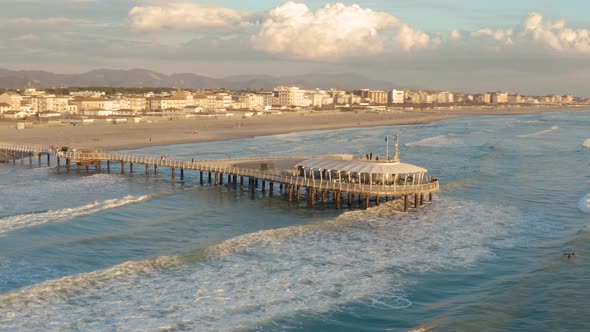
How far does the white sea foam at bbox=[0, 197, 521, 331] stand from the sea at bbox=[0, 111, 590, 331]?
0.25ft

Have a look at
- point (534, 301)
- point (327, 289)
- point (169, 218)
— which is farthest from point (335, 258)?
point (169, 218)

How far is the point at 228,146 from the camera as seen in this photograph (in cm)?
7662

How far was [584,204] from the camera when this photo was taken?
1598 inches

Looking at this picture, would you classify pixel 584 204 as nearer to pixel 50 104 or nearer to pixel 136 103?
pixel 50 104

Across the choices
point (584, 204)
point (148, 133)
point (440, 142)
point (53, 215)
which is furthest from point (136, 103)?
point (584, 204)

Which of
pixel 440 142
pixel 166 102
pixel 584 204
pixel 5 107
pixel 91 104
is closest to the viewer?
pixel 584 204

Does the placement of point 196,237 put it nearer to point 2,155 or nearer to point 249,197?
point 249,197

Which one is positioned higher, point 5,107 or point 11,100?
point 11,100

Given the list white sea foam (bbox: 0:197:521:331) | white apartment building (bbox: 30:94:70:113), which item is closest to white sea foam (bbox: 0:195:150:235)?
white sea foam (bbox: 0:197:521:331)

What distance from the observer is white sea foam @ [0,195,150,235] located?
107 ft

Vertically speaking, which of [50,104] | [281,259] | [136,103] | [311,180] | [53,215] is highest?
[136,103]

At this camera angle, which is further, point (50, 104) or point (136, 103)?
point (136, 103)

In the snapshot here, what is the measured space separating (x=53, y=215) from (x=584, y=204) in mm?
31158

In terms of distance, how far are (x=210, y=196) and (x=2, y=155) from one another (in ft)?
101
